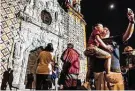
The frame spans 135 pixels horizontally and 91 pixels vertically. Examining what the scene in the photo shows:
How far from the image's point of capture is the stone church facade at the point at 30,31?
10656 mm

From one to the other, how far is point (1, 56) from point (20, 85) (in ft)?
6.16

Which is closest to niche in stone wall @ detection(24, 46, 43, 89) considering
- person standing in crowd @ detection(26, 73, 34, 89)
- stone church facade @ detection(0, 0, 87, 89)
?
stone church facade @ detection(0, 0, 87, 89)

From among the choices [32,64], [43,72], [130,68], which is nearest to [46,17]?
[32,64]

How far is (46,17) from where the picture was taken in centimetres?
1373

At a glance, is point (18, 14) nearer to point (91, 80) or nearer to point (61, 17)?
point (61, 17)

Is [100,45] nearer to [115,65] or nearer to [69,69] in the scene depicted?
[115,65]

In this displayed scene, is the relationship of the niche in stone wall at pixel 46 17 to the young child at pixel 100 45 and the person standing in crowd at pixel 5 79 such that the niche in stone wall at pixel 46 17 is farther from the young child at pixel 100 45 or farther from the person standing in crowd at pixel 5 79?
the young child at pixel 100 45

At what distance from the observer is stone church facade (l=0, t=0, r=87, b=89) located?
1066cm

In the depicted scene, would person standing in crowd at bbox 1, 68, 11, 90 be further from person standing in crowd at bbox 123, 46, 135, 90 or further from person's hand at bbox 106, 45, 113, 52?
person's hand at bbox 106, 45, 113, 52

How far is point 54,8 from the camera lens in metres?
14.7

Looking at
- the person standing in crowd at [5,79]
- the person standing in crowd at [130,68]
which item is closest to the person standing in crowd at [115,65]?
the person standing in crowd at [130,68]

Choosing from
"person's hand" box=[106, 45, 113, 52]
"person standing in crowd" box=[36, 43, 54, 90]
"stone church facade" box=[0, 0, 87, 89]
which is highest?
"stone church facade" box=[0, 0, 87, 89]

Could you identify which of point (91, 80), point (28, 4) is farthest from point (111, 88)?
point (28, 4)

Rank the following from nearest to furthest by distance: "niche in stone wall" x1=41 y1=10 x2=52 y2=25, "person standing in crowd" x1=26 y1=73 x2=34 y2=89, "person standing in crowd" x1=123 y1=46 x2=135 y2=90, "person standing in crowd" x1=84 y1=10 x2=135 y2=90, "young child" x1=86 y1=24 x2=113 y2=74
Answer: "person standing in crowd" x1=84 y1=10 x2=135 y2=90
"young child" x1=86 y1=24 x2=113 y2=74
"person standing in crowd" x1=123 y1=46 x2=135 y2=90
"person standing in crowd" x1=26 y1=73 x2=34 y2=89
"niche in stone wall" x1=41 y1=10 x2=52 y2=25
